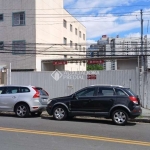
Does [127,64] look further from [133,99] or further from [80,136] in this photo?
[80,136]

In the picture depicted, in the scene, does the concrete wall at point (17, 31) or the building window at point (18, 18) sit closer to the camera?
the concrete wall at point (17, 31)

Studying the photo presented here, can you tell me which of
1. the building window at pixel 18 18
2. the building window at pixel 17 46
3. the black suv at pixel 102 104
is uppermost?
the building window at pixel 18 18

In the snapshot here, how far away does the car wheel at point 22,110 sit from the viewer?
13.3 m

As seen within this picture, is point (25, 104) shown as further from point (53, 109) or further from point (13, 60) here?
point (13, 60)

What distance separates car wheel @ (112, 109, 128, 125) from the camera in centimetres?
1120

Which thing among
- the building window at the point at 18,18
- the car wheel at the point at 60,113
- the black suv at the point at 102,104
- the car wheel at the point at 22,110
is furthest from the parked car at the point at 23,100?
the building window at the point at 18,18

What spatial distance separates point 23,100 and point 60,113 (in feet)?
7.18

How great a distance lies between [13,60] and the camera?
96.7 feet

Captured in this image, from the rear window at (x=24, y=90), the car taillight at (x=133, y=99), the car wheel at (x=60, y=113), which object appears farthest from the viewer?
the rear window at (x=24, y=90)

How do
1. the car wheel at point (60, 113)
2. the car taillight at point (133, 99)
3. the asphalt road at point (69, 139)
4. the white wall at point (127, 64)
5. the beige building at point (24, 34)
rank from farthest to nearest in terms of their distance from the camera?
the white wall at point (127, 64), the beige building at point (24, 34), the car wheel at point (60, 113), the car taillight at point (133, 99), the asphalt road at point (69, 139)

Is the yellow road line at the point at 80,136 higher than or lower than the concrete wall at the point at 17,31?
lower

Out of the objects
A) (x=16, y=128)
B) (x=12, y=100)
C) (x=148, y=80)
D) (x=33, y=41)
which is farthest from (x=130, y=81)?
(x=33, y=41)

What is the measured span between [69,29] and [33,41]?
623 inches

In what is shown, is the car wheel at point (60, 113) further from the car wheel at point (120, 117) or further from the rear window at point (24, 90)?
→ the car wheel at point (120, 117)
